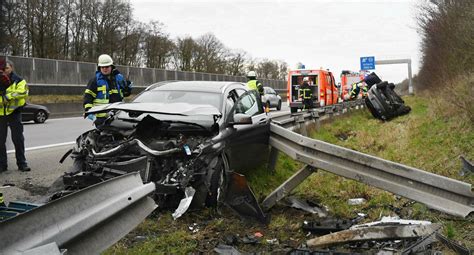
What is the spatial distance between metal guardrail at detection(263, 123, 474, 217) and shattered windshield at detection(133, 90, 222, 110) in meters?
1.38


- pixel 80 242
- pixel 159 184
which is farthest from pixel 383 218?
pixel 80 242

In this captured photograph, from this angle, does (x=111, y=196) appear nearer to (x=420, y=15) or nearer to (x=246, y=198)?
(x=246, y=198)

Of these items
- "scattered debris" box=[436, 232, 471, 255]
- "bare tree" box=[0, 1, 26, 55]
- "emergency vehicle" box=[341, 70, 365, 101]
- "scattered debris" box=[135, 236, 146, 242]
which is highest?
"emergency vehicle" box=[341, 70, 365, 101]

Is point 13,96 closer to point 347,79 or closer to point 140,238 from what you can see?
point 140,238

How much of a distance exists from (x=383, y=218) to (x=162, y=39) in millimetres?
47657

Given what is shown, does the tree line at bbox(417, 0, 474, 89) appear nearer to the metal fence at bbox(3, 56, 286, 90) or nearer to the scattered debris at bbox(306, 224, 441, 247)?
the scattered debris at bbox(306, 224, 441, 247)

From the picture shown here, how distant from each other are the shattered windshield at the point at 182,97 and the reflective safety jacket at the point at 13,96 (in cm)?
192

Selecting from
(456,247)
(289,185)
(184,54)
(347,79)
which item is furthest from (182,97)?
(184,54)

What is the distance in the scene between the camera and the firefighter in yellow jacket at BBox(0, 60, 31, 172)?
689 centimetres

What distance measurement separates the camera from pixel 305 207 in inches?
207

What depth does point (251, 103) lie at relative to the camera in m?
7.27

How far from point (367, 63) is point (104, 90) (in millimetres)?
40698

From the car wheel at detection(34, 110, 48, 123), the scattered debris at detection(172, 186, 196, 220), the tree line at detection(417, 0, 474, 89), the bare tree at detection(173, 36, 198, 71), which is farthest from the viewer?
the bare tree at detection(173, 36, 198, 71)

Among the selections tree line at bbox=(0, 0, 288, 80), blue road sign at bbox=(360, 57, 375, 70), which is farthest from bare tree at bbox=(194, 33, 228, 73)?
blue road sign at bbox=(360, 57, 375, 70)
